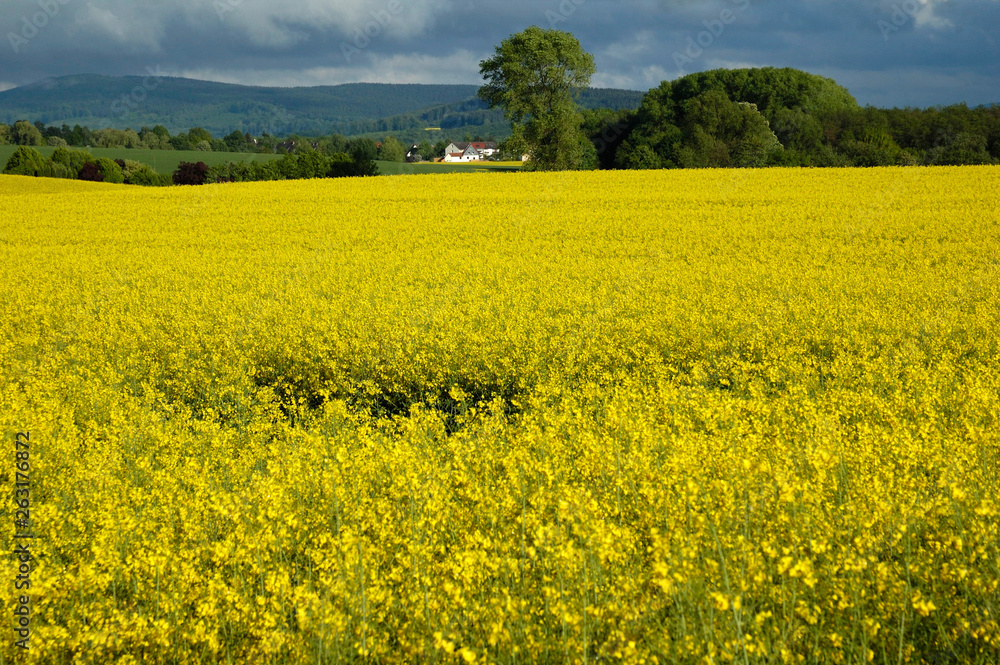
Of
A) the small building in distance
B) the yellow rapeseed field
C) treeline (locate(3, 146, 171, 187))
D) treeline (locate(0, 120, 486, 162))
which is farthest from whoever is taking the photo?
the small building in distance

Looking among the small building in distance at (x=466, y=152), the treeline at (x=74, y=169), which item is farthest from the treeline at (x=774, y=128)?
the small building in distance at (x=466, y=152)

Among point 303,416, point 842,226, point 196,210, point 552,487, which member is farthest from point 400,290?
point 196,210

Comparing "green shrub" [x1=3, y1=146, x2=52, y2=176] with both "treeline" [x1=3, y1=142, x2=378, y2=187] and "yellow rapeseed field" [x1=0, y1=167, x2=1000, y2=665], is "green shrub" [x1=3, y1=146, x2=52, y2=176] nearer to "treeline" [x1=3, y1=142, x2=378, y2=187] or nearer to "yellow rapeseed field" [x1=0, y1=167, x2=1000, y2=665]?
"treeline" [x1=3, y1=142, x2=378, y2=187]

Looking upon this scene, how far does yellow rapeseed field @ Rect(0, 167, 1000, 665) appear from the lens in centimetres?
328

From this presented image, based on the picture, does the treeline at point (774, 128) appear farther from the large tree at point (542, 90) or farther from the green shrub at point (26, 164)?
the green shrub at point (26, 164)

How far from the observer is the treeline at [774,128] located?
4078 centimetres

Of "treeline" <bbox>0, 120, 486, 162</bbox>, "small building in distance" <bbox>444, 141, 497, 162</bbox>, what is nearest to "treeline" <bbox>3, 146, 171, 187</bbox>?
"treeline" <bbox>0, 120, 486, 162</bbox>

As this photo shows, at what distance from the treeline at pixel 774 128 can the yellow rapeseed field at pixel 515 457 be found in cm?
3036

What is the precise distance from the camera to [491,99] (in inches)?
2039

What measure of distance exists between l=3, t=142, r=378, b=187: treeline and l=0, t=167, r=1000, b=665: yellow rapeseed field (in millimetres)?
38144

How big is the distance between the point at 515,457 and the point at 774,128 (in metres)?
69.1

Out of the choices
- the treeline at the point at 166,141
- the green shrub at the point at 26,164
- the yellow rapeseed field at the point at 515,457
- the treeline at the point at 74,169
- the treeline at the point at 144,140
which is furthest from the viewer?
the treeline at the point at 144,140

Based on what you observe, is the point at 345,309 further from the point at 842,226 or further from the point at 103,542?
the point at 842,226

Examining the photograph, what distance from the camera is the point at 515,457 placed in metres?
5.04
